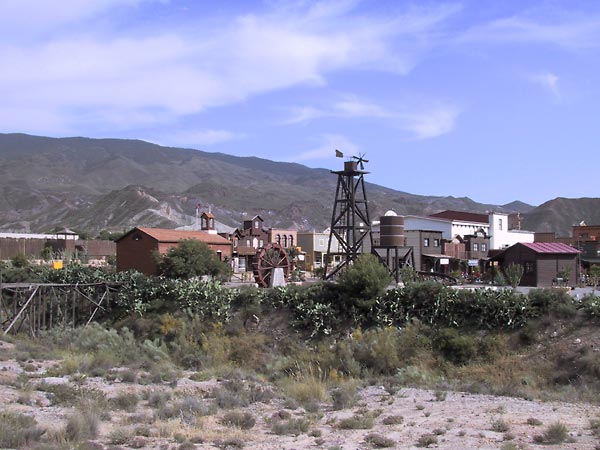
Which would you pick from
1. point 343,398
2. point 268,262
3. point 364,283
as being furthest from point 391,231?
point 343,398

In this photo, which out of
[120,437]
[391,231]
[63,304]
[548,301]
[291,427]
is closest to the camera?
[120,437]

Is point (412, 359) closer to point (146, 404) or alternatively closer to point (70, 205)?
point (146, 404)

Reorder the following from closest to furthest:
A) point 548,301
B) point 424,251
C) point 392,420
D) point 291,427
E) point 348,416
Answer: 1. point 291,427
2. point 392,420
3. point 348,416
4. point 548,301
5. point 424,251

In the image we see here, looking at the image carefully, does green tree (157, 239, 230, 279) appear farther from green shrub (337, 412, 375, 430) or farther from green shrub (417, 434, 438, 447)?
green shrub (417, 434, 438, 447)

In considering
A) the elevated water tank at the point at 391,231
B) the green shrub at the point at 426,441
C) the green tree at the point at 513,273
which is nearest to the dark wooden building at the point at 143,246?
the elevated water tank at the point at 391,231

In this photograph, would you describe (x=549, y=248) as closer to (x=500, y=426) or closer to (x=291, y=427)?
(x=500, y=426)

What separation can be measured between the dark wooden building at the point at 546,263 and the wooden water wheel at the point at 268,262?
16.7 metres

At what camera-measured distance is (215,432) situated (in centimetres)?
1286

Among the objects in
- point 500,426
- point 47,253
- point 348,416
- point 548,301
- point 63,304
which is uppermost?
point 47,253

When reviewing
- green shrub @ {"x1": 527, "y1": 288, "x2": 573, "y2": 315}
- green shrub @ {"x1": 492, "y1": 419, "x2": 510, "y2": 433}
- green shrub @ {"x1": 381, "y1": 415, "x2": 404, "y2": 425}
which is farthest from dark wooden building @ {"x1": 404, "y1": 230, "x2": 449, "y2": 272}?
green shrub @ {"x1": 492, "y1": 419, "x2": 510, "y2": 433}

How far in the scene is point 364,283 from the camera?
95.6 feet

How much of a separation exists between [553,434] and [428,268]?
1940 inches

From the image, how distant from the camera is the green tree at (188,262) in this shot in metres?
40.7

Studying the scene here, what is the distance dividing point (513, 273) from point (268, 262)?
16989mm
